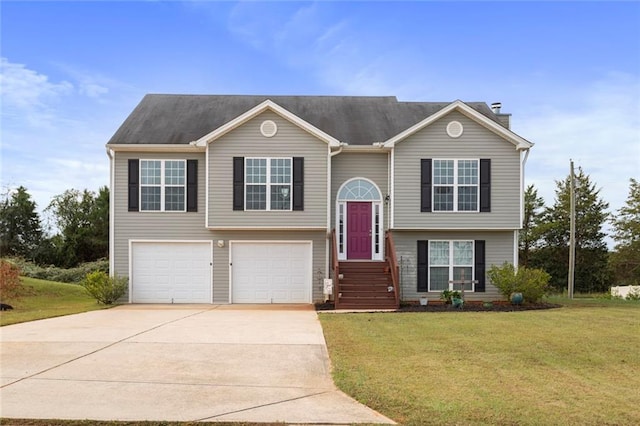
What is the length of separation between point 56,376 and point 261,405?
10.2 ft

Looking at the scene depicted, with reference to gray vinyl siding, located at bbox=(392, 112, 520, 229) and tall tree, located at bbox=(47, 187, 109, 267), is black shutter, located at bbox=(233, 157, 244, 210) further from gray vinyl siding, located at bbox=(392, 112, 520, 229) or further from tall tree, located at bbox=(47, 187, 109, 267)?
tall tree, located at bbox=(47, 187, 109, 267)

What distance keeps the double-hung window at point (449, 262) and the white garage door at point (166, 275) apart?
24.7 feet

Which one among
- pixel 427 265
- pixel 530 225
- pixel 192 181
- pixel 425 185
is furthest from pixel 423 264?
pixel 530 225

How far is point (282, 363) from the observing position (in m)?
9.03

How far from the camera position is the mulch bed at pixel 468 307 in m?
17.5

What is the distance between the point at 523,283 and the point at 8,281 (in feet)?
55.7

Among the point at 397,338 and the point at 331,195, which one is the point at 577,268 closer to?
the point at 331,195

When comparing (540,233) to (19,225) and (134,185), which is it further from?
(19,225)

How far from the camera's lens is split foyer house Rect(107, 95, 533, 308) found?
19.5 meters

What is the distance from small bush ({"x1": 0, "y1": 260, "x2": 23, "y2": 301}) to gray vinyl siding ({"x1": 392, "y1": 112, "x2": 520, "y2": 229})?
13125 millimetres

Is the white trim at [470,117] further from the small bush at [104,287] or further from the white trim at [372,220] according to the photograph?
the small bush at [104,287]

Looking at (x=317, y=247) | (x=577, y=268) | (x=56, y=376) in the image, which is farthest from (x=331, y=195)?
(x=577, y=268)

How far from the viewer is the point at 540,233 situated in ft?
149

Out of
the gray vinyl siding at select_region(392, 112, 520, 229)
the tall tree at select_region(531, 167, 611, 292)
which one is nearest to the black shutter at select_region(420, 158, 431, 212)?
the gray vinyl siding at select_region(392, 112, 520, 229)
